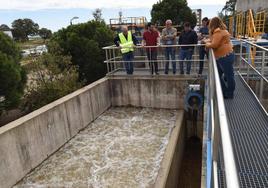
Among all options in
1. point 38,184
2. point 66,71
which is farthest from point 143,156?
point 66,71

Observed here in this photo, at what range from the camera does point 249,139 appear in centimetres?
339

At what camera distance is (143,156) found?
21.7ft

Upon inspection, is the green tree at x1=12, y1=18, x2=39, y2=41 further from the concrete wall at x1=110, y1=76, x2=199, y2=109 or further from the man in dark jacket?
the man in dark jacket

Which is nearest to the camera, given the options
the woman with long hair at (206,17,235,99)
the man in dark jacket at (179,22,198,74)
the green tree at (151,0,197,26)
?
the woman with long hair at (206,17,235,99)

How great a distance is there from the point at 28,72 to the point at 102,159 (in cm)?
653

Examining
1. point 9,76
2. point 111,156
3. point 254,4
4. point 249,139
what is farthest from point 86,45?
point 254,4

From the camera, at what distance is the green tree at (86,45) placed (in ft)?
43.7

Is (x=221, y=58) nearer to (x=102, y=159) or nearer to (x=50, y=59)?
(x=102, y=159)

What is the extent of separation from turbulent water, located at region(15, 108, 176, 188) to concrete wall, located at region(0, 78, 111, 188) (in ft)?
0.78

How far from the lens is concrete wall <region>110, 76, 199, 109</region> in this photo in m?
9.07

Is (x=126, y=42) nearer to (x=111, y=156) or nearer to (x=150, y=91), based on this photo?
(x=150, y=91)

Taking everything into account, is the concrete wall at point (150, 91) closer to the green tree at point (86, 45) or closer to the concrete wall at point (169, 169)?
the concrete wall at point (169, 169)

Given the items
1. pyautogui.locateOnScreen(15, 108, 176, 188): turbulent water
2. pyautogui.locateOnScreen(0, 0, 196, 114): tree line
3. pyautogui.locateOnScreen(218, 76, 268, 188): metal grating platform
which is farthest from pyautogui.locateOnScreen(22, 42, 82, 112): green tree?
pyautogui.locateOnScreen(218, 76, 268, 188): metal grating platform

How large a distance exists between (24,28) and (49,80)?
2471 inches
